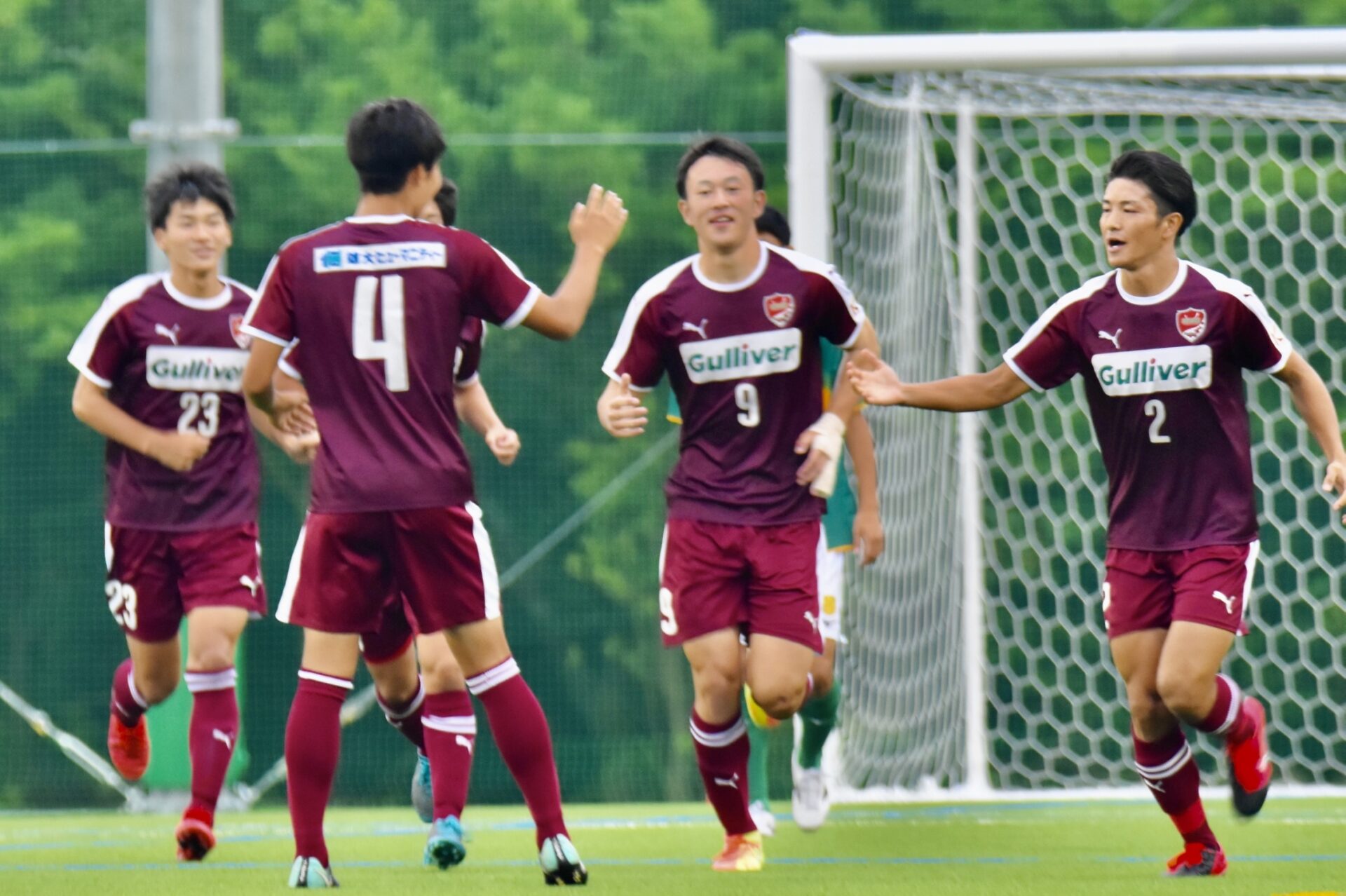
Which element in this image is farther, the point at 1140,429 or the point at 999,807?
the point at 999,807

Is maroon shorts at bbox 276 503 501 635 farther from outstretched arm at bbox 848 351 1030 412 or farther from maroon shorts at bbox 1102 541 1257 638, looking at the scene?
maroon shorts at bbox 1102 541 1257 638

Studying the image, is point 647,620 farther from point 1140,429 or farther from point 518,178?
point 1140,429

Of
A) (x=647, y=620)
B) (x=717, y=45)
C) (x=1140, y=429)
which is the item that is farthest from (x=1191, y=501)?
(x=717, y=45)

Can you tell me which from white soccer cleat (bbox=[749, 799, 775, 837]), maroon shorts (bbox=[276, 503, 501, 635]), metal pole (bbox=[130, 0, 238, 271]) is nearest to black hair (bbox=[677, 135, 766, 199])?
maroon shorts (bbox=[276, 503, 501, 635])

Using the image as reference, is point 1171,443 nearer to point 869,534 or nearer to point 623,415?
point 869,534

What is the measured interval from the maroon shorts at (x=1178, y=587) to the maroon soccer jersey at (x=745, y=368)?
2.60 feet

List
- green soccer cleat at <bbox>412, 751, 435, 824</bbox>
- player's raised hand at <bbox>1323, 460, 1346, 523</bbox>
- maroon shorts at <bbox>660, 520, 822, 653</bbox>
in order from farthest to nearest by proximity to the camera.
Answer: green soccer cleat at <bbox>412, 751, 435, 824</bbox>, maroon shorts at <bbox>660, 520, 822, 653</bbox>, player's raised hand at <bbox>1323, 460, 1346, 523</bbox>

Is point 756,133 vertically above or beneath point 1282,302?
Answer: above

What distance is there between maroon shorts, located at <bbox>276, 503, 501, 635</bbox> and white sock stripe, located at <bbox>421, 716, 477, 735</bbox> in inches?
31.3

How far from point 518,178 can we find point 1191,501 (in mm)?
4601

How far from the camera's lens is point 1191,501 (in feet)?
17.2

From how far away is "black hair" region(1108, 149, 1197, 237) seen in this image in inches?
210

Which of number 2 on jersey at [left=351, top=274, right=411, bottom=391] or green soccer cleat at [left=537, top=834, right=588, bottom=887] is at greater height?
number 2 on jersey at [left=351, top=274, right=411, bottom=391]

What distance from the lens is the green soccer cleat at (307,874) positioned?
192 inches
